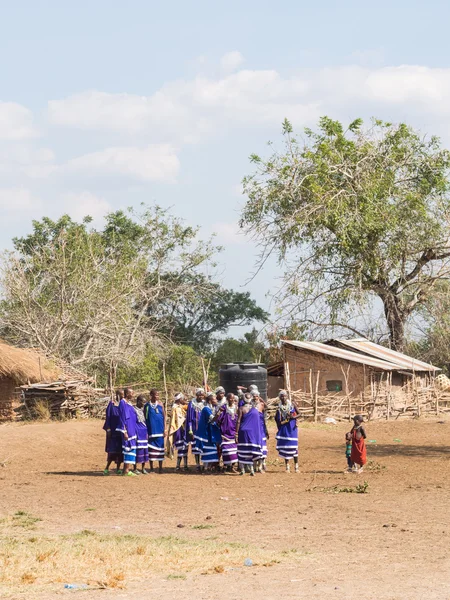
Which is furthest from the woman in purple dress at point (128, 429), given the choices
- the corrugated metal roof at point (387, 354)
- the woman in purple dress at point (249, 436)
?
the corrugated metal roof at point (387, 354)

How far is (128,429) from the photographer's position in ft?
52.1

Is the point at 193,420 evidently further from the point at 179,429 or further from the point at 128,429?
the point at 128,429

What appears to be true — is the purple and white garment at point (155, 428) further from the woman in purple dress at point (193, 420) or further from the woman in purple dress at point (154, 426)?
the woman in purple dress at point (193, 420)

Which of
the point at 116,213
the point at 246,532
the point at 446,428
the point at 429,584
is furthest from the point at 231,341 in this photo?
the point at 429,584

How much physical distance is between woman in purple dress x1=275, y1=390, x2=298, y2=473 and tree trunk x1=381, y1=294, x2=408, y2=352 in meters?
20.0

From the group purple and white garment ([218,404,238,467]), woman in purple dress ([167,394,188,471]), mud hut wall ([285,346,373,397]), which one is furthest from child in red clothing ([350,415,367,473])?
mud hut wall ([285,346,373,397])

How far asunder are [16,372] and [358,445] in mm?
11616

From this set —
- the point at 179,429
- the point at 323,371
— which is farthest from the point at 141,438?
the point at 323,371

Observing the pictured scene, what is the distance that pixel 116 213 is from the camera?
41.4m

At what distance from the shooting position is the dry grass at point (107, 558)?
308 inches

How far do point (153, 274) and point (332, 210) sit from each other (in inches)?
442

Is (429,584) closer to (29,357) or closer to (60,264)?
(29,357)

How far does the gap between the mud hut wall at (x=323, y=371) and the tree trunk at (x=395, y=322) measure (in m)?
6.33

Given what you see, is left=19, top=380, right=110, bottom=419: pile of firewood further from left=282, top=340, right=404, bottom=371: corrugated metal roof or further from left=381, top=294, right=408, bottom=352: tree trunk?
left=381, top=294, right=408, bottom=352: tree trunk
